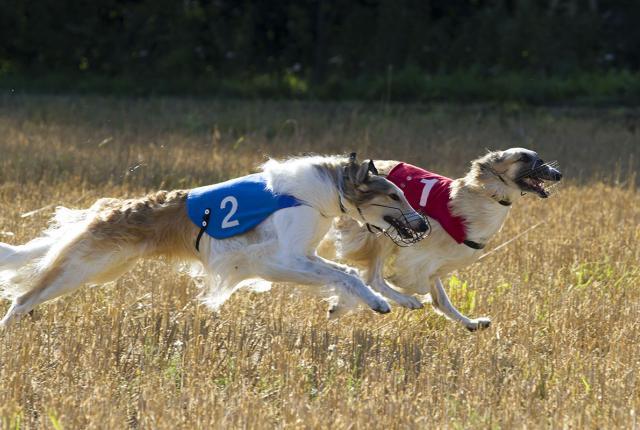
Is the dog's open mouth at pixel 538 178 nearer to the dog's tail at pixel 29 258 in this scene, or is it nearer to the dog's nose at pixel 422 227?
the dog's nose at pixel 422 227

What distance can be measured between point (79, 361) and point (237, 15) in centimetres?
2003

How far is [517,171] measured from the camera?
6695mm

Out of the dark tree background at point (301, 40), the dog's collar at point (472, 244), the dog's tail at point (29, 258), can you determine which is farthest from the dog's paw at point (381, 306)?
the dark tree background at point (301, 40)

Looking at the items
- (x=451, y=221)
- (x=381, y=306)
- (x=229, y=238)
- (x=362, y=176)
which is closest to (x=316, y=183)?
(x=362, y=176)

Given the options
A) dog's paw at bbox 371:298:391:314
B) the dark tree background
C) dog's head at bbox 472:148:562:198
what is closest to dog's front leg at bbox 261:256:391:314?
dog's paw at bbox 371:298:391:314

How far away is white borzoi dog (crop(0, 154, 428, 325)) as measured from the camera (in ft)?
19.5

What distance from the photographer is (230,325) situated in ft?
20.1

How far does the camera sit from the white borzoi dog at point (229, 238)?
5930mm

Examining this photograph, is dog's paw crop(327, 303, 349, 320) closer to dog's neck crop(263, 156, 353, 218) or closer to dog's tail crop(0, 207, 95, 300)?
dog's neck crop(263, 156, 353, 218)

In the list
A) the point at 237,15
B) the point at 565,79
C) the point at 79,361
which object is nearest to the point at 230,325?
the point at 79,361

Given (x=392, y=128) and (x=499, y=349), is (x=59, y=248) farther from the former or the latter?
(x=392, y=128)

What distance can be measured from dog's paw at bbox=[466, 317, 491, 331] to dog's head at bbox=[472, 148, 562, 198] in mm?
842

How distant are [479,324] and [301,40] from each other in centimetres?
1798

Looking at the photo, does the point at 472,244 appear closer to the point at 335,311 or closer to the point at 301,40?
Result: the point at 335,311
